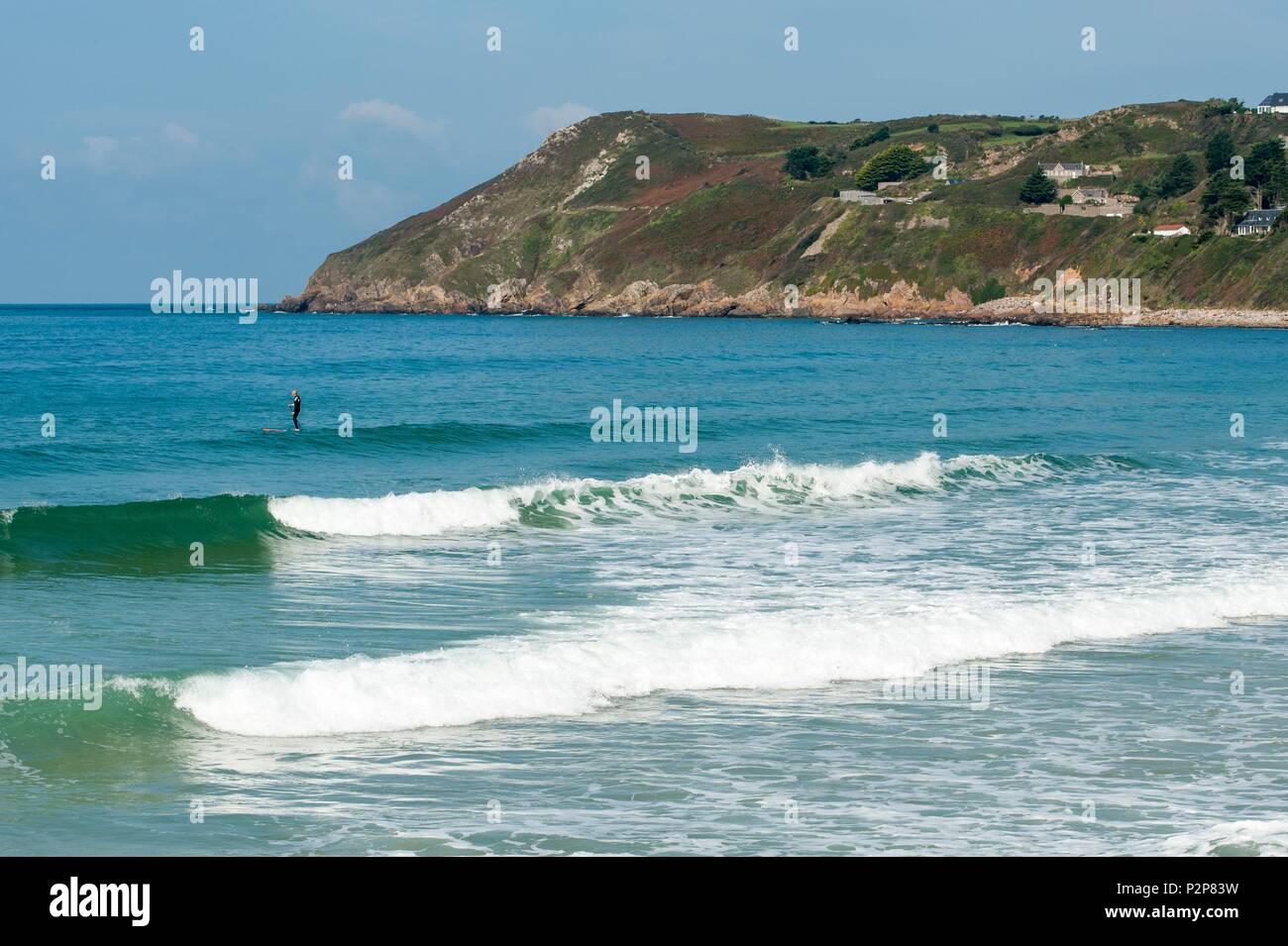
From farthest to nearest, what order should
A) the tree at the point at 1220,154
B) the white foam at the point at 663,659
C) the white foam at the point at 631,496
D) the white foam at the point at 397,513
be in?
the tree at the point at 1220,154
the white foam at the point at 631,496
the white foam at the point at 397,513
the white foam at the point at 663,659

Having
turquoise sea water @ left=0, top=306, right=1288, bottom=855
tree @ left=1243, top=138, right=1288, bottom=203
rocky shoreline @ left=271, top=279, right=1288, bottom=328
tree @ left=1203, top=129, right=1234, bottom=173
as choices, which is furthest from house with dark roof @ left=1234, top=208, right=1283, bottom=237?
turquoise sea water @ left=0, top=306, right=1288, bottom=855

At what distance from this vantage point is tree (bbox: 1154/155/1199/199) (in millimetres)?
169500

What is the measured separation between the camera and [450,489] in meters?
27.7

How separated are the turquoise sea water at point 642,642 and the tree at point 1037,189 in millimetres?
144018

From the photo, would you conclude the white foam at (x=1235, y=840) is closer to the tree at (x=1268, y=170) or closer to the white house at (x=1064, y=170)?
the tree at (x=1268, y=170)

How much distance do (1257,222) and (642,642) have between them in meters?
149

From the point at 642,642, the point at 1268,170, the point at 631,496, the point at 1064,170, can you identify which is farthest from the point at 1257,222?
the point at 642,642

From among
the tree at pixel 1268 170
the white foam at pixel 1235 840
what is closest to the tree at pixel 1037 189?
the tree at pixel 1268 170

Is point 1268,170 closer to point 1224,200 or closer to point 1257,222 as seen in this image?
point 1224,200

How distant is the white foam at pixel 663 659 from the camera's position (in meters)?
12.1

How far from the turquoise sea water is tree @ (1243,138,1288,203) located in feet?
437
